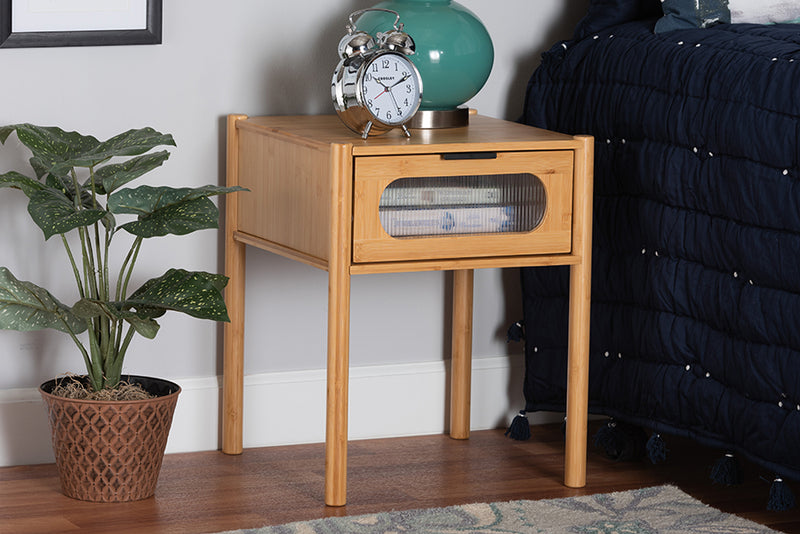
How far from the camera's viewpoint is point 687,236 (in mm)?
2131

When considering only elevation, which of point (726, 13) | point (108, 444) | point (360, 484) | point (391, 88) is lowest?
point (360, 484)

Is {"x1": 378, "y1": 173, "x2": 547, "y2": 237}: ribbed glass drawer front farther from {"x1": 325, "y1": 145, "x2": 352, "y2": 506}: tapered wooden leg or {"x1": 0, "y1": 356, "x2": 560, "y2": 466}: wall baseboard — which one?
{"x1": 0, "y1": 356, "x2": 560, "y2": 466}: wall baseboard

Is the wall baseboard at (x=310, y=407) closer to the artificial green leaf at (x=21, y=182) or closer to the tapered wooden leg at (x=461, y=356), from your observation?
the tapered wooden leg at (x=461, y=356)

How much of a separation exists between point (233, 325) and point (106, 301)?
34 cm

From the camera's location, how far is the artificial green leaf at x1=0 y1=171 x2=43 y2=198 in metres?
1.99

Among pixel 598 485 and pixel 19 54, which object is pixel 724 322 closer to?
pixel 598 485

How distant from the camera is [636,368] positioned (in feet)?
7.49

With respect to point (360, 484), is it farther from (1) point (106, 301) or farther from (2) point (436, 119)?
(2) point (436, 119)

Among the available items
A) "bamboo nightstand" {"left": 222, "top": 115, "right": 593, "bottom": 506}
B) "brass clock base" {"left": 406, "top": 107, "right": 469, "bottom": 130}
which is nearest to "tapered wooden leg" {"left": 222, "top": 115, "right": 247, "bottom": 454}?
"bamboo nightstand" {"left": 222, "top": 115, "right": 593, "bottom": 506}

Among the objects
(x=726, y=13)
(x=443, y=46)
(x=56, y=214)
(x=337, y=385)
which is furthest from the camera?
(x=726, y=13)

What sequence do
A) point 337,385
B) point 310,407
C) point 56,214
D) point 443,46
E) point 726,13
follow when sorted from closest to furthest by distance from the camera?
point 56,214 < point 337,385 < point 443,46 < point 726,13 < point 310,407

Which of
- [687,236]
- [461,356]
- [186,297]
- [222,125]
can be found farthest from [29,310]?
[687,236]

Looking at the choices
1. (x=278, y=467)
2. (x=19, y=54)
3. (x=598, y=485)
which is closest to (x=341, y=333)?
(x=278, y=467)

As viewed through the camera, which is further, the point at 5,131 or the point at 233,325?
the point at 233,325
